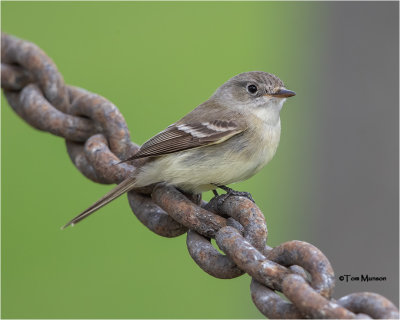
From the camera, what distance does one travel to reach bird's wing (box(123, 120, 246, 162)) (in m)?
3.66

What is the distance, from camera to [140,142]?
675 centimetres

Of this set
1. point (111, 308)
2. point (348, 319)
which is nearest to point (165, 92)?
point (111, 308)

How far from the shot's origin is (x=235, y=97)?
4176 millimetres

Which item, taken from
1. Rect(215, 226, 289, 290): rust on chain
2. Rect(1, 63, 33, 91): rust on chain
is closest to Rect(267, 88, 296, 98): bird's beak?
Rect(1, 63, 33, 91): rust on chain

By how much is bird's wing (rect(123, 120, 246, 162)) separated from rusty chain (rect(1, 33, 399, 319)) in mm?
179

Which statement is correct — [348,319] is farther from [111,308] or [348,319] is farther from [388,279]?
[111,308]

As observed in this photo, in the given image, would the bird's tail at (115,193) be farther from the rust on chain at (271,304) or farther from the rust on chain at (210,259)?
the rust on chain at (271,304)

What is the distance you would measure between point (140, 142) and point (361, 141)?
246 cm

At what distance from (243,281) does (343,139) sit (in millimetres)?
2089

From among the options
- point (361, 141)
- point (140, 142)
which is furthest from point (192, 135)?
point (140, 142)

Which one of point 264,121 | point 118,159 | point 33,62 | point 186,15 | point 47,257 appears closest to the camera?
point 118,159

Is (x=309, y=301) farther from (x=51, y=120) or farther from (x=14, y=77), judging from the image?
(x=14, y=77)

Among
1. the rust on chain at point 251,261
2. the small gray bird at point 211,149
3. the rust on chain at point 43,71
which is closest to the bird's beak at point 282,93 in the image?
the small gray bird at point 211,149

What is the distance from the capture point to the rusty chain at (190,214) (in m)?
2.01
